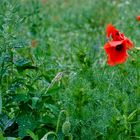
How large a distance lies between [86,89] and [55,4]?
18.2ft

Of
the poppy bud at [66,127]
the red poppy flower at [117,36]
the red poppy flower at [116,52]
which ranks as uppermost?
the red poppy flower at [117,36]

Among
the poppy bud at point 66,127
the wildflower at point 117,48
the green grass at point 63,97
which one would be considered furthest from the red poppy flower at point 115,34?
the poppy bud at point 66,127

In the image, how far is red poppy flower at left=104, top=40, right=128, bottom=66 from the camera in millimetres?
2676

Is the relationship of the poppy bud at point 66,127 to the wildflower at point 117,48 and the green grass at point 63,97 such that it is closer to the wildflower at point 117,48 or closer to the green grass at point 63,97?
the green grass at point 63,97

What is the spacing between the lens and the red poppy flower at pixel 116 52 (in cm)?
268

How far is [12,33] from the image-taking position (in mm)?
→ 2656

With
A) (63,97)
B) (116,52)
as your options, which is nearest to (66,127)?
(63,97)

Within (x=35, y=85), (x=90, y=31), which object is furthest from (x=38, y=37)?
(x=35, y=85)

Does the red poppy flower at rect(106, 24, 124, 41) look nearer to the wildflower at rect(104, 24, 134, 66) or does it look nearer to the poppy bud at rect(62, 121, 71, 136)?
the wildflower at rect(104, 24, 134, 66)

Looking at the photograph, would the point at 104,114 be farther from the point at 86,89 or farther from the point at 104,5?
the point at 104,5

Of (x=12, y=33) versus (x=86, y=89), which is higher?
(x=12, y=33)

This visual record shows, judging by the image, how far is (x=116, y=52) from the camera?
8.85ft

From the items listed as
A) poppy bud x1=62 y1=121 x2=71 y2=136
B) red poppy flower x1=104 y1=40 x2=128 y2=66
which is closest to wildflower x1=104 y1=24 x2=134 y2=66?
red poppy flower x1=104 y1=40 x2=128 y2=66

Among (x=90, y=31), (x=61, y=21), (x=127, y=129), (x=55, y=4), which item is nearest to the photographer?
(x=127, y=129)
